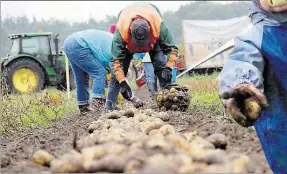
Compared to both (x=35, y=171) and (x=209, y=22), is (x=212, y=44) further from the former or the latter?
(x=35, y=171)

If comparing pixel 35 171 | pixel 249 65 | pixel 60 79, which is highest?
pixel 249 65

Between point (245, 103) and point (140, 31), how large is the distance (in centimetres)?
330

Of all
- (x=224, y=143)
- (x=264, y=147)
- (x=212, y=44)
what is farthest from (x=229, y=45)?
(x=212, y=44)

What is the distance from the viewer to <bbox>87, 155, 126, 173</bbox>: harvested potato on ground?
1.66 metres

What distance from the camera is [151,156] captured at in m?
1.71

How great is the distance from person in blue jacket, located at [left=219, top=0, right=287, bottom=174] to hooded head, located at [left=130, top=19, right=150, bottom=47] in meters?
2.52

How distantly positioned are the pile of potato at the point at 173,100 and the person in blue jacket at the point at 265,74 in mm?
2809

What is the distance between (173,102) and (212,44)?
54.6ft

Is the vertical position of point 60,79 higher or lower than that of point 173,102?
lower

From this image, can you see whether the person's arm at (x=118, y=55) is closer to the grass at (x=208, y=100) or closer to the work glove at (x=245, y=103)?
the grass at (x=208, y=100)

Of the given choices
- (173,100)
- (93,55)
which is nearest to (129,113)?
(173,100)

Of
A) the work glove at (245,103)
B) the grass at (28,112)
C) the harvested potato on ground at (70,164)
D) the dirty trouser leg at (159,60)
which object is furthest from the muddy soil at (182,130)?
the dirty trouser leg at (159,60)

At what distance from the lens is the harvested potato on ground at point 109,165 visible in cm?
166

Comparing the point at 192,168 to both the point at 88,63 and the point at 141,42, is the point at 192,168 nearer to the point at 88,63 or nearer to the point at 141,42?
the point at 141,42
